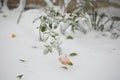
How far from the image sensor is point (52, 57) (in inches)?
85.9

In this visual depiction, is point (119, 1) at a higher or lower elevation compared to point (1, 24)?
higher

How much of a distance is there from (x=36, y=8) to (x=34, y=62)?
146 cm

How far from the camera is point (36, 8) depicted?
3346 mm

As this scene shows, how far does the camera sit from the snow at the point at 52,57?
1.90 metres

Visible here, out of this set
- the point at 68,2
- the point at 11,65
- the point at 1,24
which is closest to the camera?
the point at 11,65

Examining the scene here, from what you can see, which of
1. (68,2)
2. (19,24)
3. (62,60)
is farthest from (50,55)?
Result: (68,2)

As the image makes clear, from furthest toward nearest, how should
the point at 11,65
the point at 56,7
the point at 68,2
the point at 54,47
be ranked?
the point at 56,7
the point at 68,2
the point at 54,47
the point at 11,65

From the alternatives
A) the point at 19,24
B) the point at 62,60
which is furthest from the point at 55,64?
the point at 19,24

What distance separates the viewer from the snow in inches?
75.0

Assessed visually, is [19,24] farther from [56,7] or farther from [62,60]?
[62,60]

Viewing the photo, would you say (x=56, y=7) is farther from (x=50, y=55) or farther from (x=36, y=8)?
(x=50, y=55)

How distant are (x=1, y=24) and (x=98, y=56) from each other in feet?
4.14

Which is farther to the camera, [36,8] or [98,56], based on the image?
[36,8]

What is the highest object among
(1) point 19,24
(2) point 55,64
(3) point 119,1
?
(3) point 119,1
